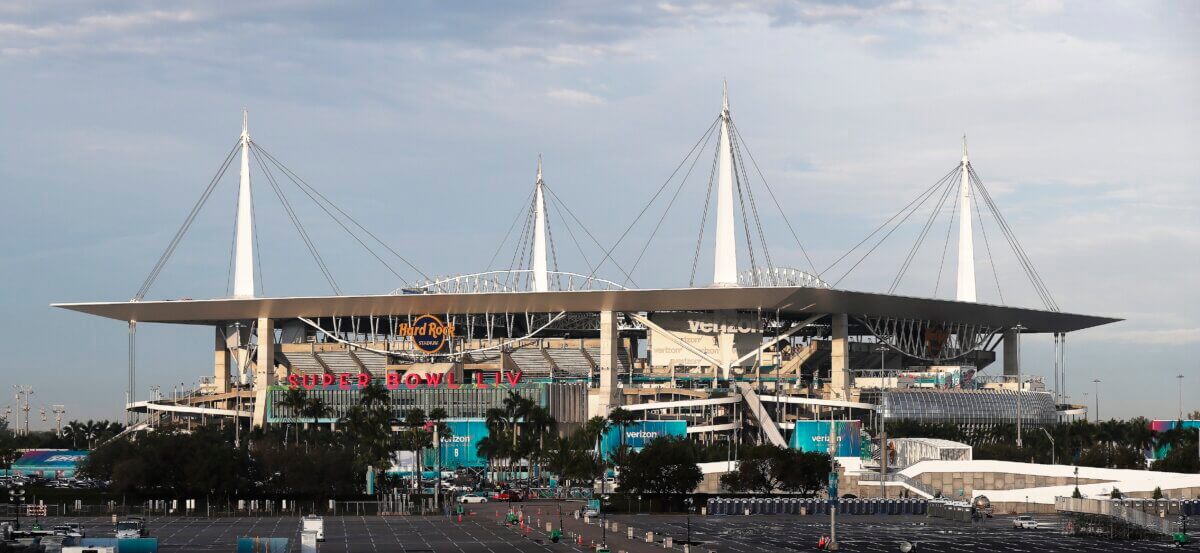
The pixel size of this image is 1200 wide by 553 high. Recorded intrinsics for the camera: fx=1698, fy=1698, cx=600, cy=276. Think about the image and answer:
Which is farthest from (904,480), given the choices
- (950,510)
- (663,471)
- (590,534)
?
(590,534)

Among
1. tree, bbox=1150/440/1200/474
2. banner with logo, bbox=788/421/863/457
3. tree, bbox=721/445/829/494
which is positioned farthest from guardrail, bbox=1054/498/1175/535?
banner with logo, bbox=788/421/863/457

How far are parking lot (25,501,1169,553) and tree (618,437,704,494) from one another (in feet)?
38.0

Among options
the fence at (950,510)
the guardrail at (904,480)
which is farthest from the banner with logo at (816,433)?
the fence at (950,510)

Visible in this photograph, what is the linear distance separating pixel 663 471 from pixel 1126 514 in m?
50.0

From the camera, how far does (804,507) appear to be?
141 metres

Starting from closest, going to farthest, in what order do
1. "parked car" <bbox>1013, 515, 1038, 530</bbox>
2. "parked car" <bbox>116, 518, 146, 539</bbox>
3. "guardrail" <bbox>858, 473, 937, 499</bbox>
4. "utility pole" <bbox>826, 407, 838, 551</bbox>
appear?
"utility pole" <bbox>826, 407, 838, 551</bbox>
"parked car" <bbox>116, 518, 146, 539</bbox>
"parked car" <bbox>1013, 515, 1038, 530</bbox>
"guardrail" <bbox>858, 473, 937, 499</bbox>

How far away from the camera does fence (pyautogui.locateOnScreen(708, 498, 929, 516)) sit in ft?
461

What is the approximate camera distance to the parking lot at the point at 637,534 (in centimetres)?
9650

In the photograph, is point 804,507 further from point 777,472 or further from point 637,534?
point 637,534

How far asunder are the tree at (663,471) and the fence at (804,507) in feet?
17.9

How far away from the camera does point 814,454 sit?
157 m

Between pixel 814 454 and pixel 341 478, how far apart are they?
43361 millimetres

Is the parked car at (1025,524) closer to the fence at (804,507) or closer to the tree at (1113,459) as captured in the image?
the fence at (804,507)

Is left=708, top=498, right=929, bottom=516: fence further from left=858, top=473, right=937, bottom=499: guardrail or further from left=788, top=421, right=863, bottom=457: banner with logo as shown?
left=788, top=421, right=863, bottom=457: banner with logo
